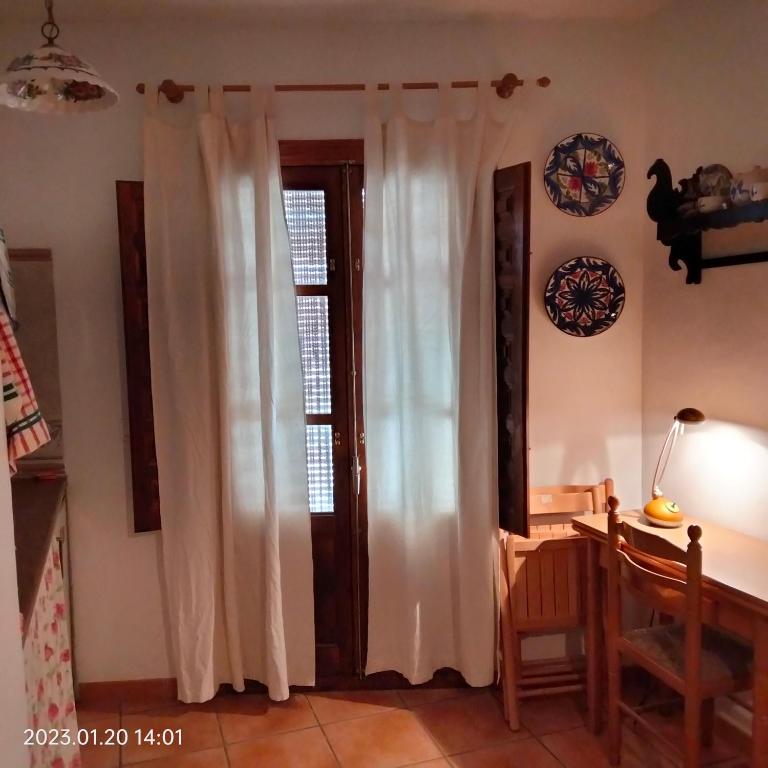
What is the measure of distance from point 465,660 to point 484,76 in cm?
220

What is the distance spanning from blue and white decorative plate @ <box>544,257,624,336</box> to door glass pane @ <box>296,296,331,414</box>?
855 millimetres

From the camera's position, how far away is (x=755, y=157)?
2238 mm

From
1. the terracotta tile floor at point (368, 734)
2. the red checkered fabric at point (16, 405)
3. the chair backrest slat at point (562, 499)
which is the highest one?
the red checkered fabric at point (16, 405)

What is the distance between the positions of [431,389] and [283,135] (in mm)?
1076

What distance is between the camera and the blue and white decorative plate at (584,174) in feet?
8.84

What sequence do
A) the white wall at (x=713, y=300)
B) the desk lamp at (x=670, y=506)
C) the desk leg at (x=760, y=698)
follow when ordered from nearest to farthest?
the desk leg at (x=760, y=698) < the white wall at (x=713, y=300) < the desk lamp at (x=670, y=506)

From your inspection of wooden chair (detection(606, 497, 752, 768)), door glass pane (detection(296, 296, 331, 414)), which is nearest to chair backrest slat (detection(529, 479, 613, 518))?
wooden chair (detection(606, 497, 752, 768))

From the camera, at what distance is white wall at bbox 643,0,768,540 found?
88.7 inches

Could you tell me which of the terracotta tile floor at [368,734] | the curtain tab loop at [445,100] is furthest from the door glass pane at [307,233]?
the terracotta tile floor at [368,734]

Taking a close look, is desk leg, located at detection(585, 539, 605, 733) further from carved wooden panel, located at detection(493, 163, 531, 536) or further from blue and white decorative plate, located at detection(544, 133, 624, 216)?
blue and white decorative plate, located at detection(544, 133, 624, 216)

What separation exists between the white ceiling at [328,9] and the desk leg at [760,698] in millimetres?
2118

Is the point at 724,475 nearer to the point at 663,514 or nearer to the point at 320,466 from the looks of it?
the point at 663,514

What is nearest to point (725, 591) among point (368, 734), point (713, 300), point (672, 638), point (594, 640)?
point (672, 638)

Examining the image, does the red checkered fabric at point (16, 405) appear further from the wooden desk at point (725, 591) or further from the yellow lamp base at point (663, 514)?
the yellow lamp base at point (663, 514)
